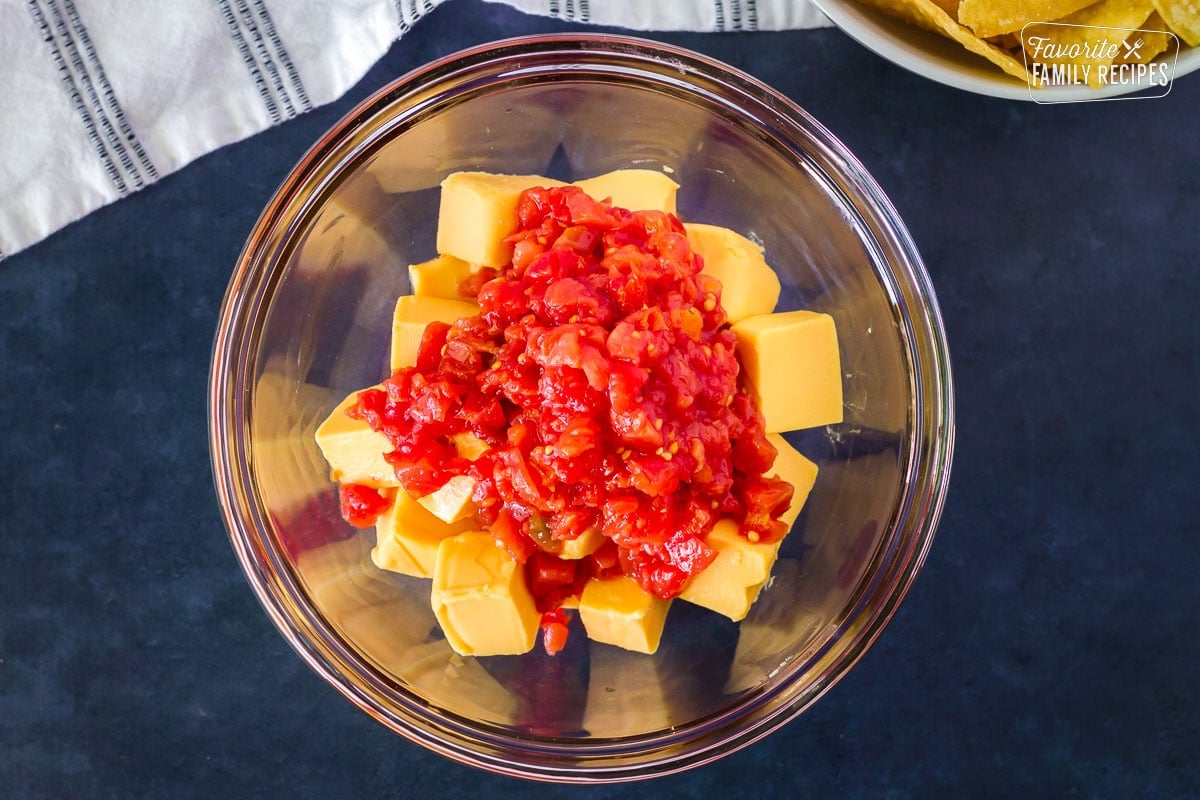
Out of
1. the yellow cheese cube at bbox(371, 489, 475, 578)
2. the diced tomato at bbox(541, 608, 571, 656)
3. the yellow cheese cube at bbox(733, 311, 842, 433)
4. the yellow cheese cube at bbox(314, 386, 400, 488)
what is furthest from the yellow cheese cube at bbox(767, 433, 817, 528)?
the yellow cheese cube at bbox(314, 386, 400, 488)

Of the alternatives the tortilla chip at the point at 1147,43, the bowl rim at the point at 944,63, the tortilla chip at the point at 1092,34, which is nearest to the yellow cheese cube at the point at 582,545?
the bowl rim at the point at 944,63

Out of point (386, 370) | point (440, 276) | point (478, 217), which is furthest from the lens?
point (386, 370)

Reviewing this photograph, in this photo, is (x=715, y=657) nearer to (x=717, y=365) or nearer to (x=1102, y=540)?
(x=717, y=365)

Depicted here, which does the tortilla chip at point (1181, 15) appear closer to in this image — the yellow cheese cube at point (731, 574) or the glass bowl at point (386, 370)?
the glass bowl at point (386, 370)

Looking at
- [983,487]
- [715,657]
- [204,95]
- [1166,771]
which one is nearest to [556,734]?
[715,657]

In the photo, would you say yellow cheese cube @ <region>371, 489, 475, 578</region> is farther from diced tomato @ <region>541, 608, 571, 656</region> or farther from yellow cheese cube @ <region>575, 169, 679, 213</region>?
yellow cheese cube @ <region>575, 169, 679, 213</region>

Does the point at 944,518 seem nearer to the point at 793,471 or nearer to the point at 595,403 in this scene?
the point at 793,471

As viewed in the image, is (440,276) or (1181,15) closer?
(1181,15)

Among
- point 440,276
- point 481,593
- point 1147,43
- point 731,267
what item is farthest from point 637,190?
point 1147,43
